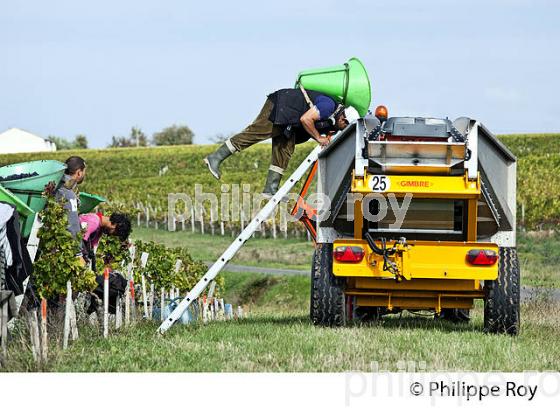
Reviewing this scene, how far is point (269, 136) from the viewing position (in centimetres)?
1363

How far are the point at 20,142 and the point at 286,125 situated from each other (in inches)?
5183

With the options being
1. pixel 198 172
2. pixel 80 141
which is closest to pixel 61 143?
pixel 80 141

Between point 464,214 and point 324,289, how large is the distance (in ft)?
A: 5.87

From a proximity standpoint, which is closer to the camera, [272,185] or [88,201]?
[272,185]

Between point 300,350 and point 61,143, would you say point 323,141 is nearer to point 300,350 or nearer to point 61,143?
point 300,350

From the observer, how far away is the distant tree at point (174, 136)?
150750 millimetres

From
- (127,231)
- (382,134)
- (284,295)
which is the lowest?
(284,295)

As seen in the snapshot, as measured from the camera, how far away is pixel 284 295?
34.1 meters

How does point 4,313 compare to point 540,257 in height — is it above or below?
above

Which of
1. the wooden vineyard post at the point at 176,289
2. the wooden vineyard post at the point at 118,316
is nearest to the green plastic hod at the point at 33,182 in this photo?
the wooden vineyard post at the point at 118,316

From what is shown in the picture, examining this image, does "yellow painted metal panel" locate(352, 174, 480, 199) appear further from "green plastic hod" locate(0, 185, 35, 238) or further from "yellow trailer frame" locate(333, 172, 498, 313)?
"green plastic hod" locate(0, 185, 35, 238)

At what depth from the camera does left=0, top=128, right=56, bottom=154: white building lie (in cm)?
13900
